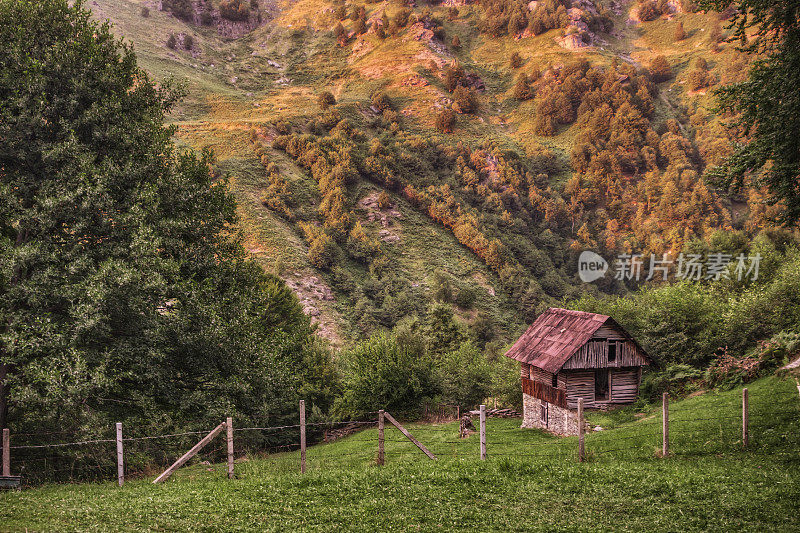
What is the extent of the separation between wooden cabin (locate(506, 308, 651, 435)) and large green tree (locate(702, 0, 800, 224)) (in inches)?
727

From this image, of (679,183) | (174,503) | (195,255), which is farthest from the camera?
(679,183)

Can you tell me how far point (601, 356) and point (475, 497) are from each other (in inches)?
1059

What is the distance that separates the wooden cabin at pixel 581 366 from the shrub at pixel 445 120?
365ft

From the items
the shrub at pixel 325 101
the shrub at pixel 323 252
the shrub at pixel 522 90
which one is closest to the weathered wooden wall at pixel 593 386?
the shrub at pixel 323 252

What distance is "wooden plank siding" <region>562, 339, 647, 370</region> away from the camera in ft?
113

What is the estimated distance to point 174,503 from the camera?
11.6 meters

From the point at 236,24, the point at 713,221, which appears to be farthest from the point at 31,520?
the point at 236,24

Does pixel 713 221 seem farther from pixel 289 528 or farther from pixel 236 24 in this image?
pixel 236 24

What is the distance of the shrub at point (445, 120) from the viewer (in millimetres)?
140625

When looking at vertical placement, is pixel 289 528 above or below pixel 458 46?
below

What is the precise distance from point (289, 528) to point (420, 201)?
102 m

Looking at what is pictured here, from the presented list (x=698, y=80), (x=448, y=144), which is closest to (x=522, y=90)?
(x=448, y=144)

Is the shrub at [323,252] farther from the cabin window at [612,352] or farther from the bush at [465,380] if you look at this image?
the cabin window at [612,352]

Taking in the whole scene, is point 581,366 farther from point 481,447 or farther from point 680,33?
point 680,33
